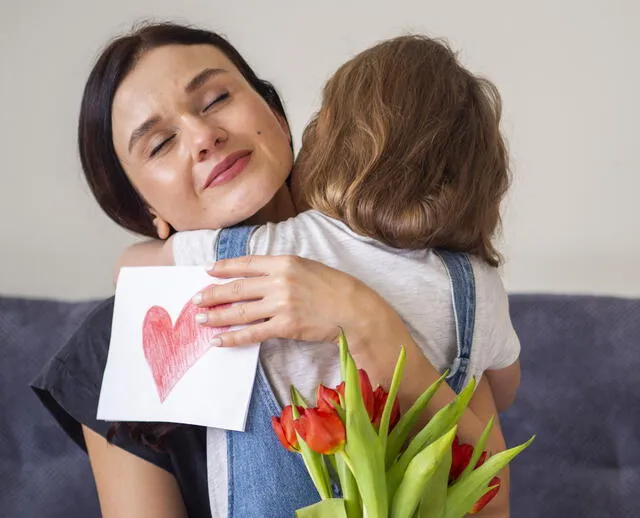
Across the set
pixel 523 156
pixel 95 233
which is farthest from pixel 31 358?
pixel 523 156

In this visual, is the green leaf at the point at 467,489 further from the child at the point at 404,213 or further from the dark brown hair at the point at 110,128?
the dark brown hair at the point at 110,128

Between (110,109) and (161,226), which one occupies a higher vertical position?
(110,109)

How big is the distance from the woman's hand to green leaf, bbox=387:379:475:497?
178 mm

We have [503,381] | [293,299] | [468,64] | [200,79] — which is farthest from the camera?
[468,64]

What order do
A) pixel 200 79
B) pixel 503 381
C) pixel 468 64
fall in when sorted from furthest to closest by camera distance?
pixel 468 64 < pixel 503 381 < pixel 200 79

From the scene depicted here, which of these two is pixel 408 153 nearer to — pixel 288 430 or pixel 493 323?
pixel 493 323

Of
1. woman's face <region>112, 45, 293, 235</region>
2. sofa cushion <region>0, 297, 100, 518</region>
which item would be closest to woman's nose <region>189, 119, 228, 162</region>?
woman's face <region>112, 45, 293, 235</region>

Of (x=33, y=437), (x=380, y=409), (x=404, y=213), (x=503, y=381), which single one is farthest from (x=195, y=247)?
(x=33, y=437)

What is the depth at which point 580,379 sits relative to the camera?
1938 mm

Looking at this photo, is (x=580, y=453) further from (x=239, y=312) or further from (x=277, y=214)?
(x=239, y=312)

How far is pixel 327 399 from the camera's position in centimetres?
89

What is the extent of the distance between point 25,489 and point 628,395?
48.6 inches

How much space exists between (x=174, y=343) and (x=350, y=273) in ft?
0.76

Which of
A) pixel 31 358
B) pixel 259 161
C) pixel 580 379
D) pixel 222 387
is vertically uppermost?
pixel 259 161
